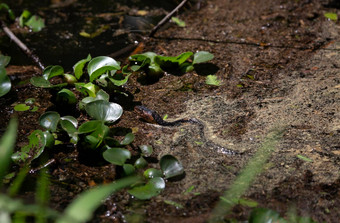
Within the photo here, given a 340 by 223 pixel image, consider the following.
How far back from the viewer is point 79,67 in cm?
204

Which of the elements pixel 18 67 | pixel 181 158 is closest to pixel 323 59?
pixel 181 158

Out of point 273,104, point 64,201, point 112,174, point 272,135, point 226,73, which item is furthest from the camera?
point 226,73

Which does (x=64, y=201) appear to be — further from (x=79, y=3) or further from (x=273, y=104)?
(x=79, y=3)

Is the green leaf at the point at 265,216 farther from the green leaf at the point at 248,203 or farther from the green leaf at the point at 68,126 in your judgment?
the green leaf at the point at 68,126

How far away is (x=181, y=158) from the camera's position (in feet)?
5.29

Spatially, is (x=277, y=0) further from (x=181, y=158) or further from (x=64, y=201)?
(x=64, y=201)

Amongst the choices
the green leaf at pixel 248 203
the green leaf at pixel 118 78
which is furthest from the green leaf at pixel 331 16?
the green leaf at pixel 248 203

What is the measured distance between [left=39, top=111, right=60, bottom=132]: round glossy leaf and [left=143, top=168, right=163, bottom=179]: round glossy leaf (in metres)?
0.47

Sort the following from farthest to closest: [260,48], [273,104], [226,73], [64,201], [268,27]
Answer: [268,27], [260,48], [226,73], [273,104], [64,201]

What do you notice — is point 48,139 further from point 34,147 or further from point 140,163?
point 140,163

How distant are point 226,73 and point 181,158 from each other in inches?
31.4

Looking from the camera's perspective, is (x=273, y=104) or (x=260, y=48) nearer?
(x=273, y=104)

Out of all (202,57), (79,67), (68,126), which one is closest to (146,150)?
(68,126)

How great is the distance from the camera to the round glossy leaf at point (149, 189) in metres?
1.38
